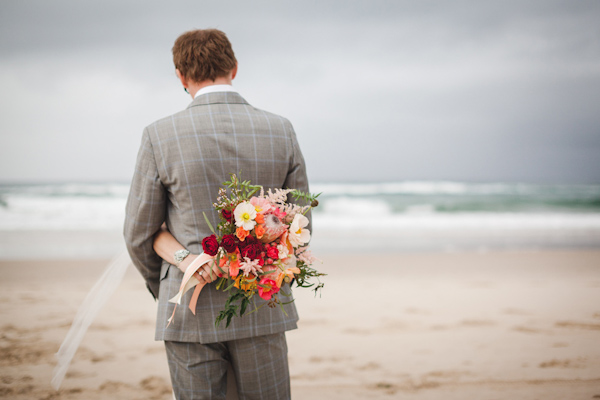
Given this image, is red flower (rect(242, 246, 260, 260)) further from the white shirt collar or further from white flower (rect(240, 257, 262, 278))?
the white shirt collar

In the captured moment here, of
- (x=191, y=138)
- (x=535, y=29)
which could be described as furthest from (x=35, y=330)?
(x=535, y=29)

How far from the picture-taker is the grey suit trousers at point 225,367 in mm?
1433

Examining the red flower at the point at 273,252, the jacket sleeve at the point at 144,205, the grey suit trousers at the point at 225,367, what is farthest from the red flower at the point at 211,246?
the grey suit trousers at the point at 225,367

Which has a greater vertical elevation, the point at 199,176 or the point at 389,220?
the point at 199,176

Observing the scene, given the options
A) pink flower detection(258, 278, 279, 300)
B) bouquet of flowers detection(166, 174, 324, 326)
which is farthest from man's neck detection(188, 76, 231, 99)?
pink flower detection(258, 278, 279, 300)

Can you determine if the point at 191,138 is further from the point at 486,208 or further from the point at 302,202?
the point at 486,208

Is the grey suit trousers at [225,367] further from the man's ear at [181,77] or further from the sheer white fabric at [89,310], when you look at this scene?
the man's ear at [181,77]

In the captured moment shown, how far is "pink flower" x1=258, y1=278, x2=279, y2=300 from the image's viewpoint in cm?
125

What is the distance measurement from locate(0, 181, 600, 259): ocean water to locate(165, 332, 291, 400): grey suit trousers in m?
6.65

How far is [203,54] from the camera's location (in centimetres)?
140

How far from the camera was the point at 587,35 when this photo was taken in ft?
44.9

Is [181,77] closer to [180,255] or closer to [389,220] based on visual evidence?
[180,255]

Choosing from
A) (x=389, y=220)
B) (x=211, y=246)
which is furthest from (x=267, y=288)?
(x=389, y=220)

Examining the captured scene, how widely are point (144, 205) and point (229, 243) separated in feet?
1.10
